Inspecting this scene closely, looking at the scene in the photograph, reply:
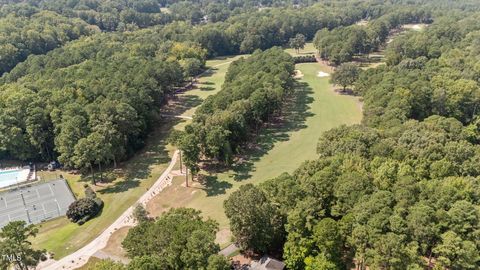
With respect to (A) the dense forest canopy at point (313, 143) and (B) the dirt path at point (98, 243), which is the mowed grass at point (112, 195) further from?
(A) the dense forest canopy at point (313, 143)

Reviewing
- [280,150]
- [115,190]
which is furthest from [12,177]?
[280,150]

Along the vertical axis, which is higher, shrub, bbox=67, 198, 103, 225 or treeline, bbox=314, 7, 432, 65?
treeline, bbox=314, 7, 432, 65

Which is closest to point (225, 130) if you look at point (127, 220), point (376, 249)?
point (127, 220)

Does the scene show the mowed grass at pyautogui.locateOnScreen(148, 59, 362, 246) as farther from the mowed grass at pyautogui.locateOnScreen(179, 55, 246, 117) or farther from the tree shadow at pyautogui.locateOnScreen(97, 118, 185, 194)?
the mowed grass at pyautogui.locateOnScreen(179, 55, 246, 117)

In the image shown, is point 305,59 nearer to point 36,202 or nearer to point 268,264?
point 36,202

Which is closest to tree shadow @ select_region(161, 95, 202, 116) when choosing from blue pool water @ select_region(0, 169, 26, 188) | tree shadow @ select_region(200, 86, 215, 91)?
tree shadow @ select_region(200, 86, 215, 91)
